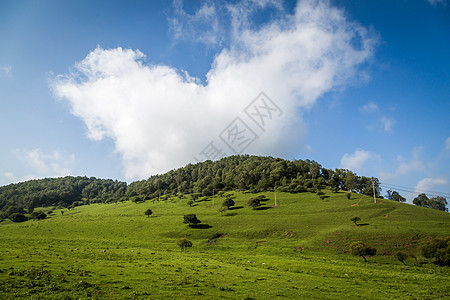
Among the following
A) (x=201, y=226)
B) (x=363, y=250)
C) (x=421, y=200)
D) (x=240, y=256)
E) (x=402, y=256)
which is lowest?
(x=240, y=256)

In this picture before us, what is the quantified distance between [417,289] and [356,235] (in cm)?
3566

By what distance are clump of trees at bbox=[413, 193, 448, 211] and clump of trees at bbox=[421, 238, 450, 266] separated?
143 m

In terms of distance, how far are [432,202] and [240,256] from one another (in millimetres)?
177675

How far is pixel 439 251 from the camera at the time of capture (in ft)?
143

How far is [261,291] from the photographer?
78.6 ft

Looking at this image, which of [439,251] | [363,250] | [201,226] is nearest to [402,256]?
[439,251]

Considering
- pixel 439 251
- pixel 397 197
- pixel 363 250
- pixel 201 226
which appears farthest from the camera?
pixel 397 197

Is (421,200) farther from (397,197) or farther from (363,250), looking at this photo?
(363,250)

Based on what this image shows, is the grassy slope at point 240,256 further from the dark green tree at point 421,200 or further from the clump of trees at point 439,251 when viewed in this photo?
the dark green tree at point 421,200

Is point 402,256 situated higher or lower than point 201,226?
lower

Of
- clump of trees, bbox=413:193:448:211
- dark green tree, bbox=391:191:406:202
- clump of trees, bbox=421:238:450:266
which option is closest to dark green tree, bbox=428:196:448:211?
clump of trees, bbox=413:193:448:211

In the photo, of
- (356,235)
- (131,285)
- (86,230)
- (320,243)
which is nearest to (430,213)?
(356,235)

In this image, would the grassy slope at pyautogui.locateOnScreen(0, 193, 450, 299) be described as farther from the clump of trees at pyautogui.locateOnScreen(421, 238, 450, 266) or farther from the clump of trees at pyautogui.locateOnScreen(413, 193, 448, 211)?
the clump of trees at pyautogui.locateOnScreen(413, 193, 448, 211)

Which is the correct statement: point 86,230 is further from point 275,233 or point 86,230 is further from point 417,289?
point 417,289
